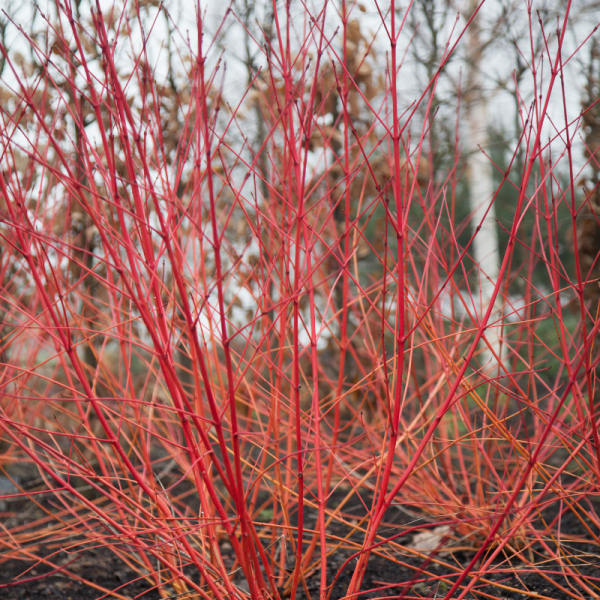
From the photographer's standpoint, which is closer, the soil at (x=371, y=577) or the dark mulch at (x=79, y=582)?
the soil at (x=371, y=577)

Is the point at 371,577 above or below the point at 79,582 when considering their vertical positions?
below

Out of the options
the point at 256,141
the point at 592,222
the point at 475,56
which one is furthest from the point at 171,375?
the point at 475,56

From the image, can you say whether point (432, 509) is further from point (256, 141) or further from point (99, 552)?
point (256, 141)

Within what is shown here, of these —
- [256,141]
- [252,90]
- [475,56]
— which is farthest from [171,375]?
[475,56]

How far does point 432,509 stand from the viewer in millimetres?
2564

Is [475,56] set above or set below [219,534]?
above

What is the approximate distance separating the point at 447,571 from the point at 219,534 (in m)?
1.09

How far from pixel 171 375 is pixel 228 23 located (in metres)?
3.80

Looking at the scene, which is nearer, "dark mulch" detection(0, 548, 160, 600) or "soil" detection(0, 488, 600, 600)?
"soil" detection(0, 488, 600, 600)

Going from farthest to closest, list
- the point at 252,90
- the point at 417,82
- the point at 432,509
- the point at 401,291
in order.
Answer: the point at 417,82 < the point at 252,90 < the point at 432,509 < the point at 401,291

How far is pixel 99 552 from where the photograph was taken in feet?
8.71

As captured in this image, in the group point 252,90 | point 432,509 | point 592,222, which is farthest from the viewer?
point 252,90

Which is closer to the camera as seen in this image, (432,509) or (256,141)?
(432,509)

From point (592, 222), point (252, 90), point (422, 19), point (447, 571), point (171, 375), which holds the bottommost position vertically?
point (447, 571)
